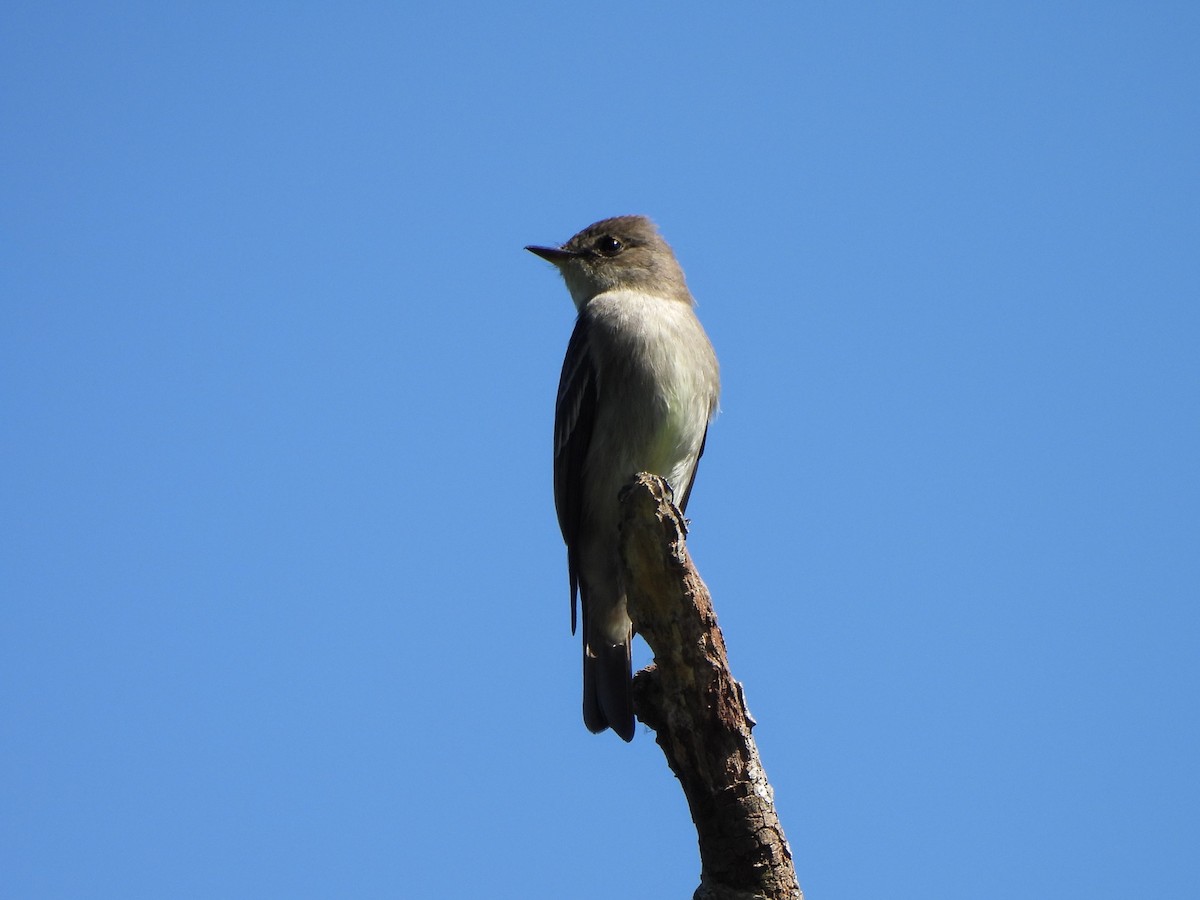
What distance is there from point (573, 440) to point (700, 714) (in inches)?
105

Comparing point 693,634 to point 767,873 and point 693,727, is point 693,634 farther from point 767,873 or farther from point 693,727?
point 767,873

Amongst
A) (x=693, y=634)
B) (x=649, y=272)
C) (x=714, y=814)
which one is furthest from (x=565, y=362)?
(x=714, y=814)

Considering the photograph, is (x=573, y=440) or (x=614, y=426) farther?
(x=573, y=440)

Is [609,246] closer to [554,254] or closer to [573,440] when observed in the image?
[554,254]

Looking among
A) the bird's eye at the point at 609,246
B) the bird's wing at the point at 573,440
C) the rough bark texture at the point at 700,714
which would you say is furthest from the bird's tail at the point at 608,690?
the bird's eye at the point at 609,246

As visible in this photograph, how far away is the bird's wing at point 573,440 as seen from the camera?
7.48m

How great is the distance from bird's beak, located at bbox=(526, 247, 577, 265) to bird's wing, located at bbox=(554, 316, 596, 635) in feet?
3.63

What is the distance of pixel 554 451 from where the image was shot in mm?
7707

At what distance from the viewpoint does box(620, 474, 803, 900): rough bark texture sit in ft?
16.2

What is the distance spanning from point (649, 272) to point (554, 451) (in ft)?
5.05

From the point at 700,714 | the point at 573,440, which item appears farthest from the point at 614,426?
the point at 700,714

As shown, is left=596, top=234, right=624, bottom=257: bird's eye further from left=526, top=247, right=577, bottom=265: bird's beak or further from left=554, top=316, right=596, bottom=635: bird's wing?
left=554, top=316, right=596, bottom=635: bird's wing

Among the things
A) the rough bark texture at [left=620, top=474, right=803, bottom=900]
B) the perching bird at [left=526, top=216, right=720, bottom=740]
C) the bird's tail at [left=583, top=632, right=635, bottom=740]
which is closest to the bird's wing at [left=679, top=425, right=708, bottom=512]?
the perching bird at [left=526, top=216, right=720, bottom=740]

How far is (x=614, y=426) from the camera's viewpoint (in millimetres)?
7320
